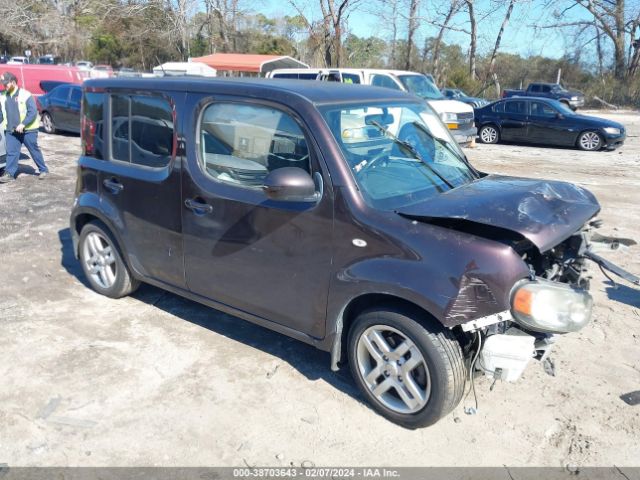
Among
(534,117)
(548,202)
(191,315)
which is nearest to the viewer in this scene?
(548,202)

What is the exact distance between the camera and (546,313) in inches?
118

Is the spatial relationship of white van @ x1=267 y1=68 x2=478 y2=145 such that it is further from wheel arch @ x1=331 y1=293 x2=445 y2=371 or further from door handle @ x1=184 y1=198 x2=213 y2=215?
wheel arch @ x1=331 y1=293 x2=445 y2=371

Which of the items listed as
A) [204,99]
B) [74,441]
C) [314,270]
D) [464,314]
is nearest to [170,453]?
[74,441]

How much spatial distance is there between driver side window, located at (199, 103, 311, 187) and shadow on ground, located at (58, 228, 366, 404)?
1.34 m

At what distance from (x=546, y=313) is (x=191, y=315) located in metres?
3.00

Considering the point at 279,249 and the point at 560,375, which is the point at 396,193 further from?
the point at 560,375

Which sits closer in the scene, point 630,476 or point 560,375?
point 630,476

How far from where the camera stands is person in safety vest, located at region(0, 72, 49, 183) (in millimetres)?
9523

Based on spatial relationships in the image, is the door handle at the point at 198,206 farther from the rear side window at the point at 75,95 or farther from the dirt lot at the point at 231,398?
the rear side window at the point at 75,95

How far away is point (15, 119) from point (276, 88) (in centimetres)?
788

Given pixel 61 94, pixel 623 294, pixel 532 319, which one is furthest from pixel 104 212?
pixel 61 94

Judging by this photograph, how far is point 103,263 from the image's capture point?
513 cm

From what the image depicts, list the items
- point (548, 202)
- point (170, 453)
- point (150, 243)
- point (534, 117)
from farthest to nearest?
point (534, 117) → point (150, 243) → point (548, 202) → point (170, 453)

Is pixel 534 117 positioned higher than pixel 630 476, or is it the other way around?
pixel 534 117
